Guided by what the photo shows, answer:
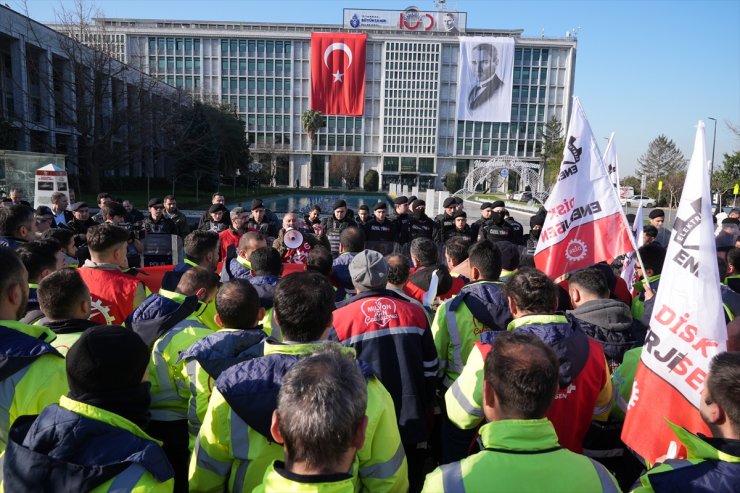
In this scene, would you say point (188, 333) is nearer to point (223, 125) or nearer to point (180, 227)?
point (180, 227)

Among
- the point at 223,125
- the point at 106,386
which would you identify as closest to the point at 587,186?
the point at 106,386

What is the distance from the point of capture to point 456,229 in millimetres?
9711

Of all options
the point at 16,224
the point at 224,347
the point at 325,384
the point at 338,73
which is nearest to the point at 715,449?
the point at 325,384

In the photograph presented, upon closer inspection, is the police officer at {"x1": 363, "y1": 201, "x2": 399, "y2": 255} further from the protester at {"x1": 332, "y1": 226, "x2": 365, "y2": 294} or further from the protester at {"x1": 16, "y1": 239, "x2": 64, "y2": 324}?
the protester at {"x1": 16, "y1": 239, "x2": 64, "y2": 324}

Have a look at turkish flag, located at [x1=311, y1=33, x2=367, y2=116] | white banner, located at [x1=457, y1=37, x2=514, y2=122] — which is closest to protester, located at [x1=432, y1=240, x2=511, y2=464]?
white banner, located at [x1=457, y1=37, x2=514, y2=122]

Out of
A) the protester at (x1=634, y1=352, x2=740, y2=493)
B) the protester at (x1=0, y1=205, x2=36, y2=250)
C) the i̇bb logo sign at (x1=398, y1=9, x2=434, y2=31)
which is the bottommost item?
the protester at (x1=634, y1=352, x2=740, y2=493)

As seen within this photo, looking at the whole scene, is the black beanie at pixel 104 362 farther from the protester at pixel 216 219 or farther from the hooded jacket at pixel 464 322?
the protester at pixel 216 219

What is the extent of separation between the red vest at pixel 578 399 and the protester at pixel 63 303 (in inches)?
80.9

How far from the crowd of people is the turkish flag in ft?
230

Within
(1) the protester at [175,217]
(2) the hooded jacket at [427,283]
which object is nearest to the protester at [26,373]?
(2) the hooded jacket at [427,283]

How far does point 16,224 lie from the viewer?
5355 millimetres

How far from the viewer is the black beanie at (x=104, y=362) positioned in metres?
1.91

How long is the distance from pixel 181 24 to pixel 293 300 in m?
85.1

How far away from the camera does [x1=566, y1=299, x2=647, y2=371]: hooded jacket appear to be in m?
3.02
